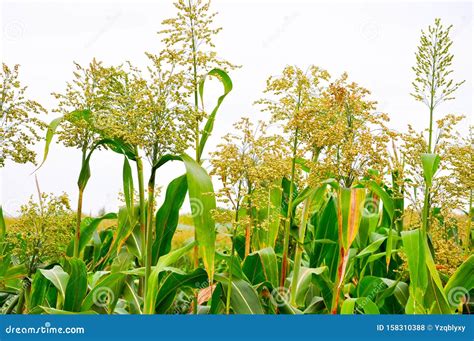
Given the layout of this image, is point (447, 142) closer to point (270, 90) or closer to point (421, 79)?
point (421, 79)

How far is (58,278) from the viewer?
4953 millimetres

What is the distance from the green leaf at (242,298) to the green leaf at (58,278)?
1161mm

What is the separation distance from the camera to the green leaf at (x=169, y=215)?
4945 mm

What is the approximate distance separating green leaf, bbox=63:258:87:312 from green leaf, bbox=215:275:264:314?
98cm

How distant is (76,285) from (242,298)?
3.98 feet

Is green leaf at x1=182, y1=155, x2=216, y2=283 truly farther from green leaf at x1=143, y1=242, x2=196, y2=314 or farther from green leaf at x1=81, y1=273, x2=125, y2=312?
green leaf at x1=81, y1=273, x2=125, y2=312

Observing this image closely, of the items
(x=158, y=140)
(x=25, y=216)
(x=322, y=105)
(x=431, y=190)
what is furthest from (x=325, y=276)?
(x=25, y=216)

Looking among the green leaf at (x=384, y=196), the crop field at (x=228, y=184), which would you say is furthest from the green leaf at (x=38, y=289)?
the green leaf at (x=384, y=196)

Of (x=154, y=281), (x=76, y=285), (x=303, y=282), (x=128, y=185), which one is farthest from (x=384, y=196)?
(x=76, y=285)

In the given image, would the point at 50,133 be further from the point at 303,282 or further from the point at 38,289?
the point at 303,282

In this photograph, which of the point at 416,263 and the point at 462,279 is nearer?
the point at 416,263

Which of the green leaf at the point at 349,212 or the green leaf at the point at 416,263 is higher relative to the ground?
the green leaf at the point at 349,212

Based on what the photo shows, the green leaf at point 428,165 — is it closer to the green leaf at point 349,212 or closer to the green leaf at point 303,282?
the green leaf at point 349,212

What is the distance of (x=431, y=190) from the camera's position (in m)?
4.71
